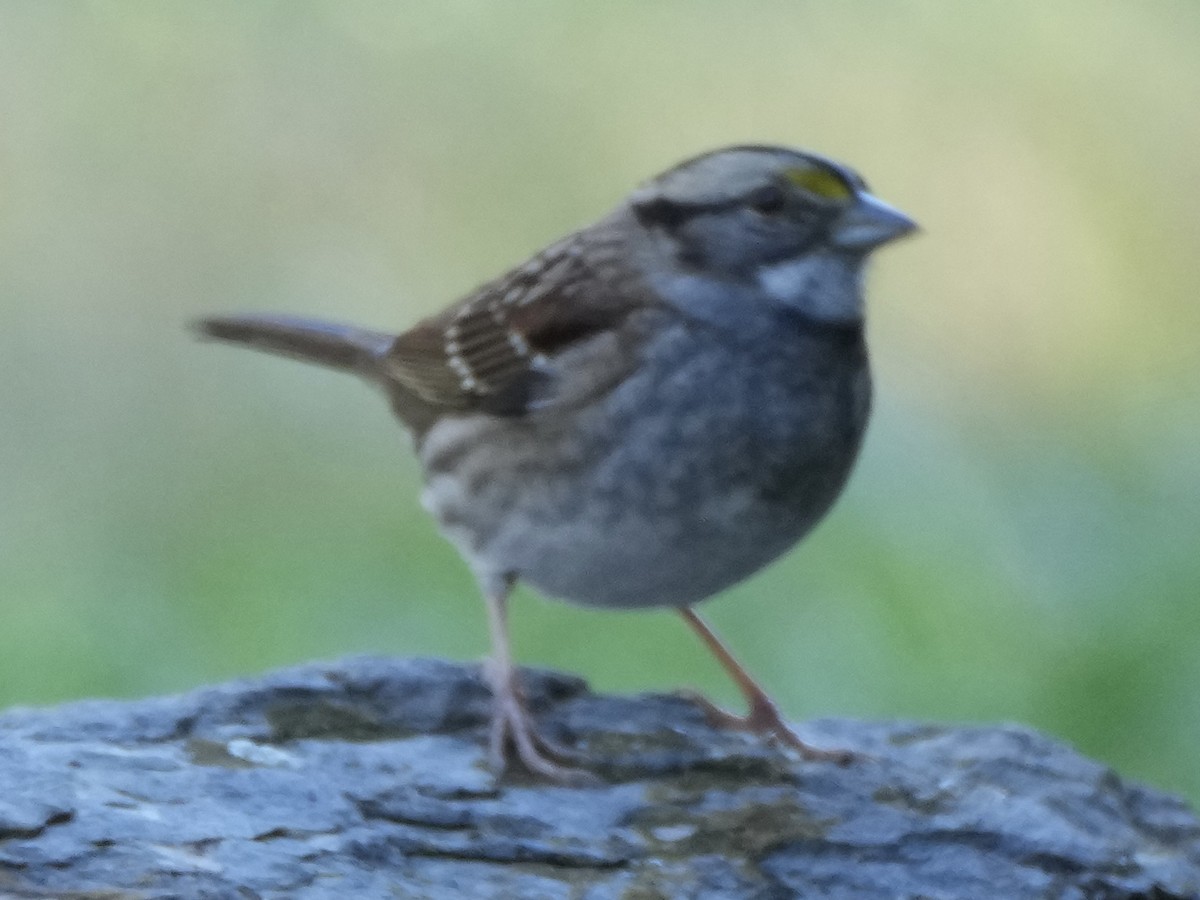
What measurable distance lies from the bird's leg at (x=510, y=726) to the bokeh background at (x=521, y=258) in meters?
1.06

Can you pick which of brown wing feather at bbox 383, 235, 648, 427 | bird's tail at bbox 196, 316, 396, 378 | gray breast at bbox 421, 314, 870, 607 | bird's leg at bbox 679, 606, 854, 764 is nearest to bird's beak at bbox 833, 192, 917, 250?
gray breast at bbox 421, 314, 870, 607

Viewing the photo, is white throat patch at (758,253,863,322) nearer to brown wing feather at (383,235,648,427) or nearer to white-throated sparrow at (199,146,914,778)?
white-throated sparrow at (199,146,914,778)

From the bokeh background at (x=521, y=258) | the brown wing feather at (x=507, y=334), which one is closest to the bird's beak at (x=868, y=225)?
the brown wing feather at (x=507, y=334)

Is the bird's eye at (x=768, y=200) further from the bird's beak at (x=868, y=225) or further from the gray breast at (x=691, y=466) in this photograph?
the gray breast at (x=691, y=466)

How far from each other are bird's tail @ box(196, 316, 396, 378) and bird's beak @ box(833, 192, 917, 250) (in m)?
1.16

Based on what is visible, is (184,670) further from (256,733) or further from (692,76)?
(692,76)

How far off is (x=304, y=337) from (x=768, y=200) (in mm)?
1206

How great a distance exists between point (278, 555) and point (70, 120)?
5.49 ft

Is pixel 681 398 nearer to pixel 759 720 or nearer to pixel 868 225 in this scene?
pixel 868 225

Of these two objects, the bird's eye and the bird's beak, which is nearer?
the bird's beak

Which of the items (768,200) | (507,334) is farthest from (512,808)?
(768,200)

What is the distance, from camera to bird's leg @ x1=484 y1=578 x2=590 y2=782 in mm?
3572

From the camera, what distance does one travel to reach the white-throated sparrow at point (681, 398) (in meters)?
3.50

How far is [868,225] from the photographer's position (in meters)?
3.51
